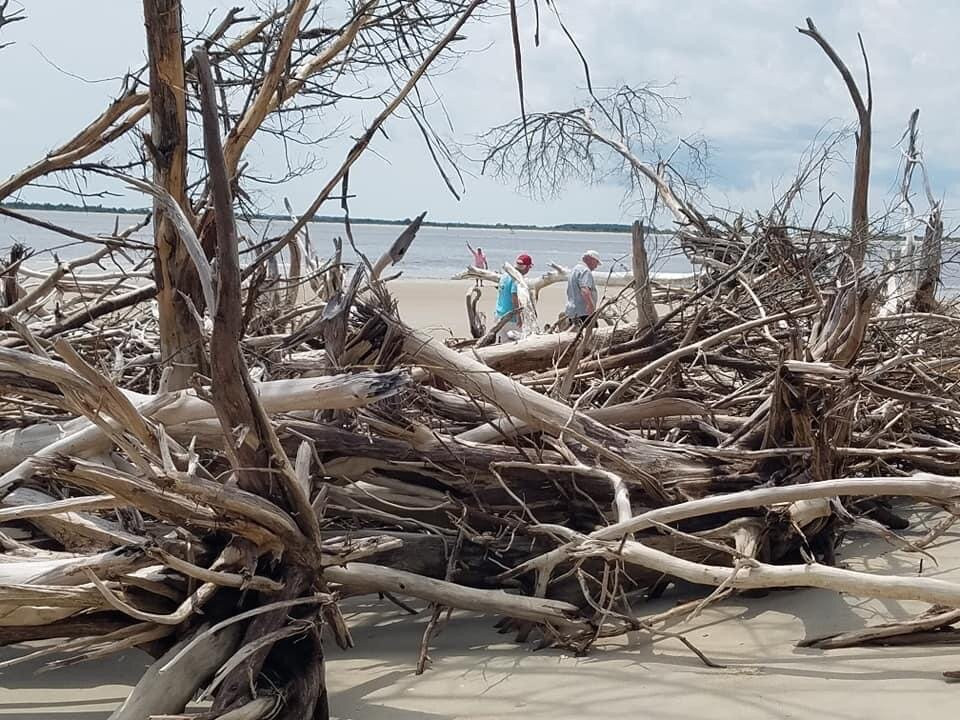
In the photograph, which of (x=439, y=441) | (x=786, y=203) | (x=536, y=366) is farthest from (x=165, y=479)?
(x=786, y=203)

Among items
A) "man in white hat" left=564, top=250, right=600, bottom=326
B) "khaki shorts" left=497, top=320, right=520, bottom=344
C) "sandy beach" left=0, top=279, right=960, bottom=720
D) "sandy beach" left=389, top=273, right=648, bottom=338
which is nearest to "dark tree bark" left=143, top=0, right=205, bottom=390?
"sandy beach" left=0, top=279, right=960, bottom=720

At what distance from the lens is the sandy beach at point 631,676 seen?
2459 millimetres

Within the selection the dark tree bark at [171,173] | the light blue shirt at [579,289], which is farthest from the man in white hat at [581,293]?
the dark tree bark at [171,173]

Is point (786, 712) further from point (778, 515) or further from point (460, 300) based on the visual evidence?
point (460, 300)

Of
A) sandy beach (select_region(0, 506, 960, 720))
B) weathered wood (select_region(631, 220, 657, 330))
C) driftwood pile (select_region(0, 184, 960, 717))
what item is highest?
weathered wood (select_region(631, 220, 657, 330))

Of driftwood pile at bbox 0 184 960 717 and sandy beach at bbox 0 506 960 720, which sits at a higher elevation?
driftwood pile at bbox 0 184 960 717

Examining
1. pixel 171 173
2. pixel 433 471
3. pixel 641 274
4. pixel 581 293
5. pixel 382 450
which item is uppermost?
pixel 171 173

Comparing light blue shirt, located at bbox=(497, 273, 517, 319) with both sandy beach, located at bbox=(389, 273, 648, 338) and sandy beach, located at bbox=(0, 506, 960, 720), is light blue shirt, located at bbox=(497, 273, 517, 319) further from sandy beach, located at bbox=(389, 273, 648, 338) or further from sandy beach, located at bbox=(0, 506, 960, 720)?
sandy beach, located at bbox=(0, 506, 960, 720)

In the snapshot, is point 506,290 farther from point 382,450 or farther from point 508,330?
point 382,450

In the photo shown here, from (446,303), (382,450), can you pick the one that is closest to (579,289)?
(382,450)

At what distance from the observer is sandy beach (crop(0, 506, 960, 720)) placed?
246 centimetres

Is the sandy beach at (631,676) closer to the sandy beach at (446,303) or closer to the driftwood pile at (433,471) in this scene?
the driftwood pile at (433,471)

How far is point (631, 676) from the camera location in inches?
107

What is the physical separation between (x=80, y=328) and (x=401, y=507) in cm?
250
